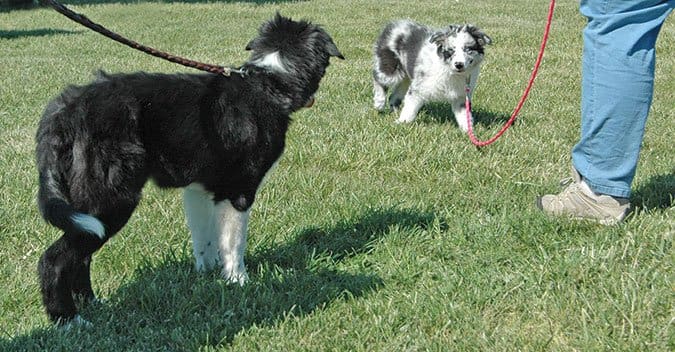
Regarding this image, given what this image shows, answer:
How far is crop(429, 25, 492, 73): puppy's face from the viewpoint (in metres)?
6.93

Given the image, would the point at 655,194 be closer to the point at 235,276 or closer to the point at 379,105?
the point at 235,276

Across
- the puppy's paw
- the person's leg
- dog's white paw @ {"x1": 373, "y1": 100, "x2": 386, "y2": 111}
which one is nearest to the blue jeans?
the person's leg

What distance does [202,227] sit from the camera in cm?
368

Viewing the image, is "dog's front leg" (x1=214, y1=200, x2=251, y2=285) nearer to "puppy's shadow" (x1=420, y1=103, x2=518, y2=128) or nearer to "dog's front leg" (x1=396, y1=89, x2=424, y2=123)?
"dog's front leg" (x1=396, y1=89, x2=424, y2=123)

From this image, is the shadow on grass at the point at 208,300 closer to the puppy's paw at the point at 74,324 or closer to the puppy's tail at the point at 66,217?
the puppy's paw at the point at 74,324

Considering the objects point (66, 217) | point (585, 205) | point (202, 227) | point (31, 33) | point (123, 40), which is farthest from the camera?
point (31, 33)

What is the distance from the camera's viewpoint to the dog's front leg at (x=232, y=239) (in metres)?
3.53

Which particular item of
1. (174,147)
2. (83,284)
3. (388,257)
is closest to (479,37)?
(388,257)

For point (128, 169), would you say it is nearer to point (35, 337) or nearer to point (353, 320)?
point (35, 337)

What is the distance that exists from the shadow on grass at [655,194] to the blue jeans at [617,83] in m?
0.40

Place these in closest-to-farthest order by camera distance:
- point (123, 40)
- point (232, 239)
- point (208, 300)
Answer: point (123, 40)
point (208, 300)
point (232, 239)

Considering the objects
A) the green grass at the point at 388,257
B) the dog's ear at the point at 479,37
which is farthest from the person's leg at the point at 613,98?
the dog's ear at the point at 479,37

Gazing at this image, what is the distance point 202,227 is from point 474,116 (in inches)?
174

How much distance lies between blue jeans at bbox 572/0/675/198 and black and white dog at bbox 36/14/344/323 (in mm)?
1385
